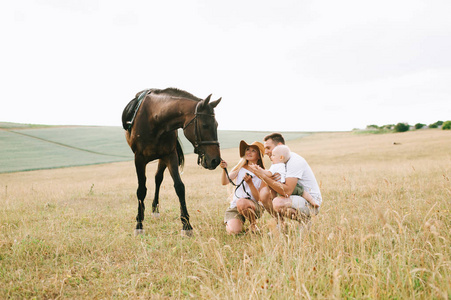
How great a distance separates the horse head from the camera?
4.45 m

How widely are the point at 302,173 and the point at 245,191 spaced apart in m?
1.18

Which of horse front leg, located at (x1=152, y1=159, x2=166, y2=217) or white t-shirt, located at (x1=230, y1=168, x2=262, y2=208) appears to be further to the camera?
horse front leg, located at (x1=152, y1=159, x2=166, y2=217)

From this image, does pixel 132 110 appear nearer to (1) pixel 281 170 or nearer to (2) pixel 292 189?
(1) pixel 281 170

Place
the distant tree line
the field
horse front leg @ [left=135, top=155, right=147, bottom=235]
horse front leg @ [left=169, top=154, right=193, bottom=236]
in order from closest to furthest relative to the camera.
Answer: the field → horse front leg @ [left=169, top=154, right=193, bottom=236] → horse front leg @ [left=135, top=155, right=147, bottom=235] → the distant tree line

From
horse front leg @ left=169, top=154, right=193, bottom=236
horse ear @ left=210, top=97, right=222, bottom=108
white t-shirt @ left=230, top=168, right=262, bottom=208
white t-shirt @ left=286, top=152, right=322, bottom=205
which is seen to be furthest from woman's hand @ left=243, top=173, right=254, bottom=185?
horse ear @ left=210, top=97, right=222, bottom=108

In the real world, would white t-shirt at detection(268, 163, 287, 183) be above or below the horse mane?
below

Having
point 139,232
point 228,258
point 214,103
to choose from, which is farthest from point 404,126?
point 228,258

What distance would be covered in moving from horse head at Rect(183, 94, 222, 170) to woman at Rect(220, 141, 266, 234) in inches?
8.8

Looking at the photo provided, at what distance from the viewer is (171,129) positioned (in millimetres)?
5137

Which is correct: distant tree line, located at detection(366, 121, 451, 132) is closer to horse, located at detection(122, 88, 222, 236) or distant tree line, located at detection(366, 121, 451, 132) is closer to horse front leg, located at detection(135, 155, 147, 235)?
horse, located at detection(122, 88, 222, 236)

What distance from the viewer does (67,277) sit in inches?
128

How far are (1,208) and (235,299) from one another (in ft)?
24.4

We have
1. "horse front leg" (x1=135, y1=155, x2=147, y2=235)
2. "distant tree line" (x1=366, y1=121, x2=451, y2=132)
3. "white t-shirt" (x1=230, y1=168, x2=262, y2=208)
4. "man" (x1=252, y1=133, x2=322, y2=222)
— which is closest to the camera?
"man" (x1=252, y1=133, x2=322, y2=222)

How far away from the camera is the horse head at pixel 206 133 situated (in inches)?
175
